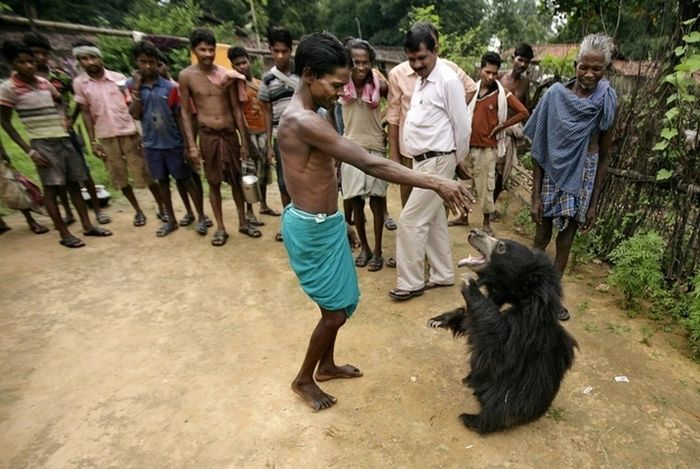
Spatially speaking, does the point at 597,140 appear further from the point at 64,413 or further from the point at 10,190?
the point at 10,190

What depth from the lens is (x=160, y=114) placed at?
4312 millimetres

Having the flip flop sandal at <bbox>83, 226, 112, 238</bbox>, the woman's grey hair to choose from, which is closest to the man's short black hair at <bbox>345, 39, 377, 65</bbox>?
the woman's grey hair

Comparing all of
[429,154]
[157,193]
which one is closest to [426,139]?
[429,154]

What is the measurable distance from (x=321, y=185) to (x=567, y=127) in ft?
6.14

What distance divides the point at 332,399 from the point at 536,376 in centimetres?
111

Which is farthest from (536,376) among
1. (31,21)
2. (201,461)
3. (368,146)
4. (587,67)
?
(31,21)

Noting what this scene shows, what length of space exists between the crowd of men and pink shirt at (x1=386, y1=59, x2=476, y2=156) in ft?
0.05

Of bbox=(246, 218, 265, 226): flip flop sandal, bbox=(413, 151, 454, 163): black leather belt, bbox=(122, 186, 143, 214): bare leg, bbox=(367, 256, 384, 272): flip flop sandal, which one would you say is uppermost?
bbox=(413, 151, 454, 163): black leather belt

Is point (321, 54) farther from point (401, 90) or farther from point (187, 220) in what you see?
point (187, 220)

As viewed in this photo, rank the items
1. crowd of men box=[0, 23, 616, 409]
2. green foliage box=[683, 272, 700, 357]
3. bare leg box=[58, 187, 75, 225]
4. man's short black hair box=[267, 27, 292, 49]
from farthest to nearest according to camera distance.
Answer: bare leg box=[58, 187, 75, 225], man's short black hair box=[267, 27, 292, 49], green foliage box=[683, 272, 700, 357], crowd of men box=[0, 23, 616, 409]

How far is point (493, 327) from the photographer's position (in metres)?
2.11

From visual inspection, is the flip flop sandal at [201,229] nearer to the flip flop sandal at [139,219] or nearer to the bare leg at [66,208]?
the flip flop sandal at [139,219]

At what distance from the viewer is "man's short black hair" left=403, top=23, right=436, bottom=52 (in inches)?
111

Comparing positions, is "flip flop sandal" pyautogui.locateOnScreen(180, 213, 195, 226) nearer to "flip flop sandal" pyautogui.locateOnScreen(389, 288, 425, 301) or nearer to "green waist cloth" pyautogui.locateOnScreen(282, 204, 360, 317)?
"flip flop sandal" pyautogui.locateOnScreen(389, 288, 425, 301)
